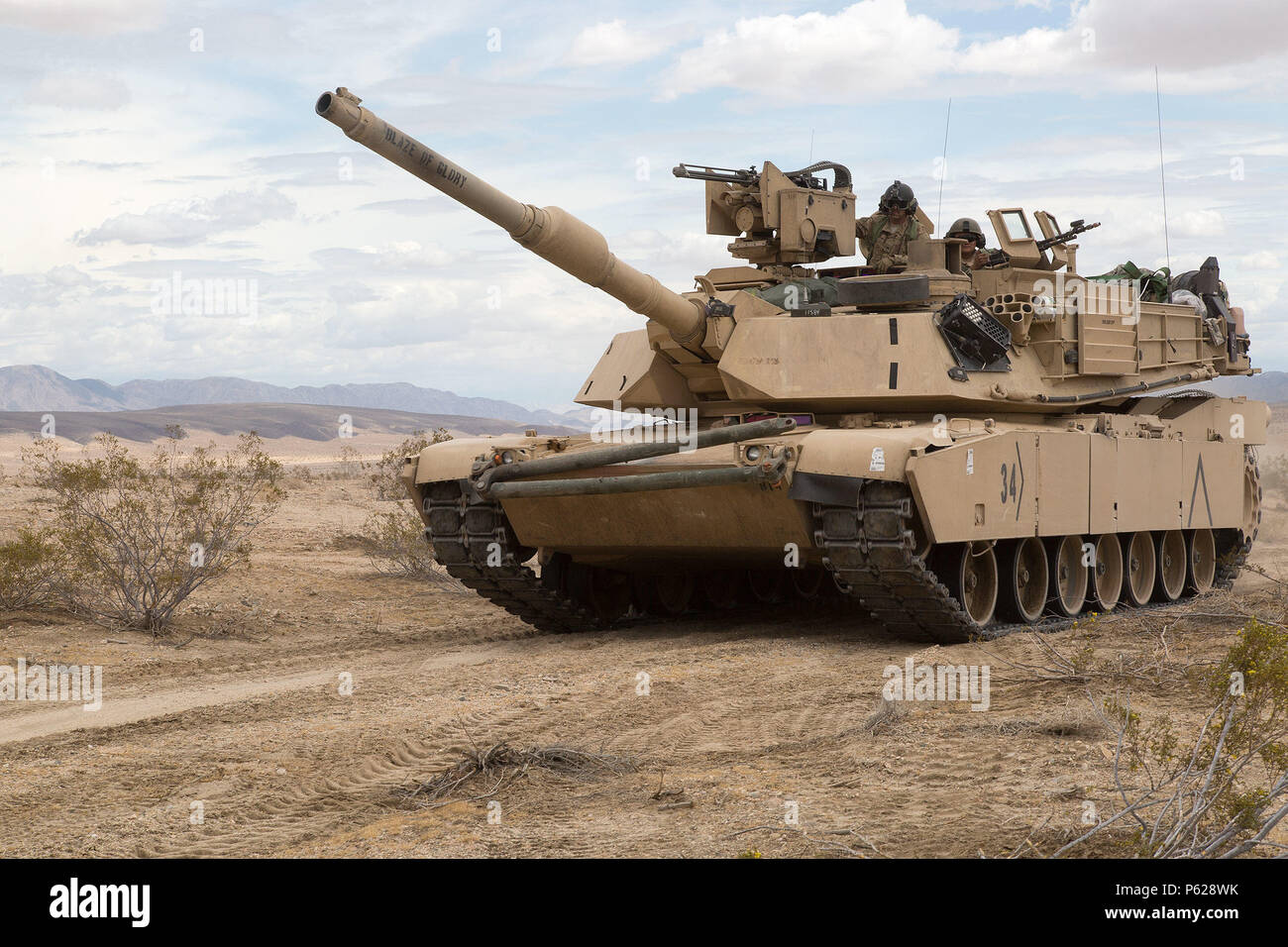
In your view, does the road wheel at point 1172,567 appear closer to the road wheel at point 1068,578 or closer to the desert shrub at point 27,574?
the road wheel at point 1068,578

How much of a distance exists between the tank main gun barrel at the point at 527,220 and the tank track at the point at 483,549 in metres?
2.21

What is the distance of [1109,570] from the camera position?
13656mm

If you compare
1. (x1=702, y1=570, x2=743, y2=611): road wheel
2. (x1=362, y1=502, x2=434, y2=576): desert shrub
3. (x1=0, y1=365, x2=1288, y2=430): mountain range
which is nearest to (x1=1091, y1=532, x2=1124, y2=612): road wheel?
(x1=702, y1=570, x2=743, y2=611): road wheel

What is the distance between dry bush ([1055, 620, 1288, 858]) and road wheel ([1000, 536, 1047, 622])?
16.6 feet

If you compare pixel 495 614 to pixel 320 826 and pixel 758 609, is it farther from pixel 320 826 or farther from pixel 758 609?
pixel 320 826

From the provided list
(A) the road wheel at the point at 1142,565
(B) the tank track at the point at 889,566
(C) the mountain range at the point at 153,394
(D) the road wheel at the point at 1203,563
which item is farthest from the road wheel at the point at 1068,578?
(C) the mountain range at the point at 153,394

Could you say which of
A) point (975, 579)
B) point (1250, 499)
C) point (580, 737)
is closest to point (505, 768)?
point (580, 737)

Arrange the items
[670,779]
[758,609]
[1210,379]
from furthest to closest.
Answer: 1. [1210,379]
2. [758,609]
3. [670,779]

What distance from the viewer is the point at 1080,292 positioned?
1300 cm

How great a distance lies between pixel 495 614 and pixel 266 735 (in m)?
7.19

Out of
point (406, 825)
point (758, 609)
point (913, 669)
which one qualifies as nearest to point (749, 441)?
point (913, 669)

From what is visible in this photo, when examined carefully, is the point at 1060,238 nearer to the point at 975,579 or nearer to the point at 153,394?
the point at 975,579

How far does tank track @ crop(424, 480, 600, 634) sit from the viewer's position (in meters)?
12.1

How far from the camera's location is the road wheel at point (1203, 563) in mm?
15562
